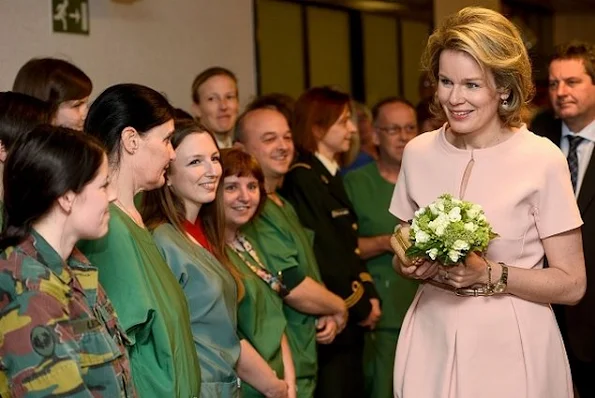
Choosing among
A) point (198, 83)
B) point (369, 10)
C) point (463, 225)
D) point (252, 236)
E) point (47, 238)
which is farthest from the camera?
point (369, 10)

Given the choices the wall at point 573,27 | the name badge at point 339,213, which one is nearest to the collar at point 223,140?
the name badge at point 339,213

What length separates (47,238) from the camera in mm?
2211

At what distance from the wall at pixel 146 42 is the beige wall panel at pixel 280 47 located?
1.38 feet

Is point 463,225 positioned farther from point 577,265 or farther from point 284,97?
point 284,97

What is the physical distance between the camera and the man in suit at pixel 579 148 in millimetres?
3840

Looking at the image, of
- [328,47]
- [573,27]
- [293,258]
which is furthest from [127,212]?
[573,27]

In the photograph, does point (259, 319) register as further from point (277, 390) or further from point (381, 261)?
point (381, 261)

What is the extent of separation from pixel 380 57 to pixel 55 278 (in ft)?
21.2

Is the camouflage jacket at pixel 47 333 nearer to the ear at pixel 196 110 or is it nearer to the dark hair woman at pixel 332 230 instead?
the dark hair woman at pixel 332 230

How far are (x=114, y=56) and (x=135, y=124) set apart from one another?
7.18 feet

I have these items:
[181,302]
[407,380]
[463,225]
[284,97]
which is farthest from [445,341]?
[284,97]

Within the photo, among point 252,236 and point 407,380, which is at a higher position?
point 252,236

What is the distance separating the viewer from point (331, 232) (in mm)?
4320

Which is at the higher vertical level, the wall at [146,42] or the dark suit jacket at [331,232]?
the wall at [146,42]
